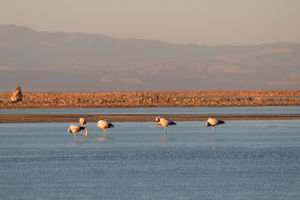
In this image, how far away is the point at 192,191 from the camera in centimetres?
1318

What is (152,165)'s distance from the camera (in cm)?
1697

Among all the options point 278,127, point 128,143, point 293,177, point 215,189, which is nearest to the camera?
point 215,189

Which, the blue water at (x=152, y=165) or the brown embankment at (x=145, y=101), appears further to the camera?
the brown embankment at (x=145, y=101)

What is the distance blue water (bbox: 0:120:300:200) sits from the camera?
13.2 m

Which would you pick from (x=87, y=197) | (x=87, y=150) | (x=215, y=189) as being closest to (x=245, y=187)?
(x=215, y=189)

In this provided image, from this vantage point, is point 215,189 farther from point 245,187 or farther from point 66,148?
point 66,148

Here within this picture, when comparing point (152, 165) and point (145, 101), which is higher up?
point (145, 101)

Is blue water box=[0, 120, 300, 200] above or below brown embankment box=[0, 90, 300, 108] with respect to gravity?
below

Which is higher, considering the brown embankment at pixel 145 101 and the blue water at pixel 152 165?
the brown embankment at pixel 145 101

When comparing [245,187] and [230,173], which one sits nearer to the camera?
[245,187]

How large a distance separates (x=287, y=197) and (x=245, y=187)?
132 cm

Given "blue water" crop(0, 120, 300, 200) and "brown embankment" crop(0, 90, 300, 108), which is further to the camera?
"brown embankment" crop(0, 90, 300, 108)

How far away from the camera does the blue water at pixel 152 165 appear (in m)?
13.2

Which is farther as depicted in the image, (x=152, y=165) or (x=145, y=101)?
(x=145, y=101)
